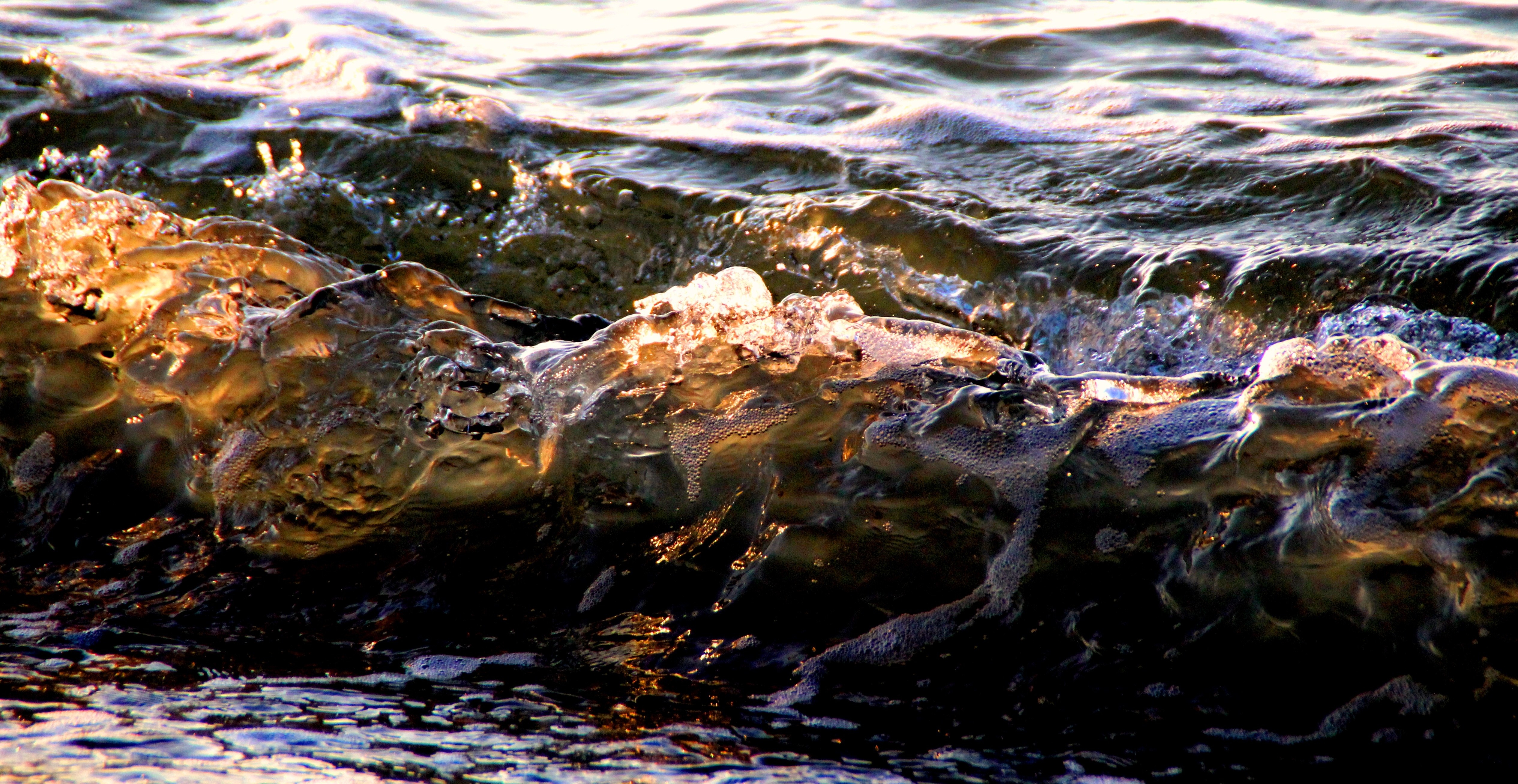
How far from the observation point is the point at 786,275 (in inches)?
129

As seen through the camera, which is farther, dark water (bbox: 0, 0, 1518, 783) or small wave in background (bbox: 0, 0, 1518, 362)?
small wave in background (bbox: 0, 0, 1518, 362)

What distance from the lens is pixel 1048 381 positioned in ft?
6.48

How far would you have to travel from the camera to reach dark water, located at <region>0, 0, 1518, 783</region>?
4.95 feet

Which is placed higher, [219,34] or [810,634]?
[219,34]

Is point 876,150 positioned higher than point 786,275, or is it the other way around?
point 876,150

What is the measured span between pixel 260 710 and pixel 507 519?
0.58 metres

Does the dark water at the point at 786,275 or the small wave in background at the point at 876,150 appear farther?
the small wave in background at the point at 876,150

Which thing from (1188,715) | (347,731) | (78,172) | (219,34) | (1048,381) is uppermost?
(219,34)

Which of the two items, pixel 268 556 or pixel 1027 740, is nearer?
pixel 1027 740

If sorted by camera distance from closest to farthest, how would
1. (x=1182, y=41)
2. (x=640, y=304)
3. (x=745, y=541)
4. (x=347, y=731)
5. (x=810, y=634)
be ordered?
(x=347, y=731)
(x=810, y=634)
(x=745, y=541)
(x=640, y=304)
(x=1182, y=41)

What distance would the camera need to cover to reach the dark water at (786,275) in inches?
59.4

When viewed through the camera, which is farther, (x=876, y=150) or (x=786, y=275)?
(x=876, y=150)

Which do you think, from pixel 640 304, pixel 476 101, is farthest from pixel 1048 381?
pixel 476 101

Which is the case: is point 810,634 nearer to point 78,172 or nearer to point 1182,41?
point 78,172
